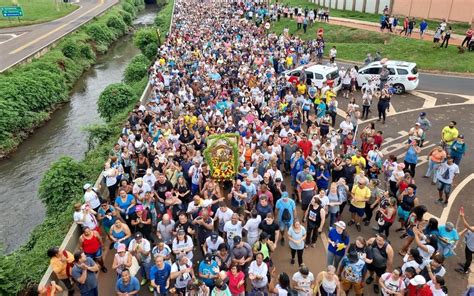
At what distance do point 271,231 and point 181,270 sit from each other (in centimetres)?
212

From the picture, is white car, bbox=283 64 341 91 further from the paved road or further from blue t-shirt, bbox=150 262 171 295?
the paved road

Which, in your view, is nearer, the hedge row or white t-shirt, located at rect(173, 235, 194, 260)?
white t-shirt, located at rect(173, 235, 194, 260)

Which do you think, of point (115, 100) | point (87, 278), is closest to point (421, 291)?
point (87, 278)

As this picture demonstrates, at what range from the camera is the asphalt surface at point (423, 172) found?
8930mm

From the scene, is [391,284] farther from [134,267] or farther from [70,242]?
[70,242]

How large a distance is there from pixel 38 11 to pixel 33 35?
57.2 feet

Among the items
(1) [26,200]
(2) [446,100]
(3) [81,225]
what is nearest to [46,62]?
(1) [26,200]

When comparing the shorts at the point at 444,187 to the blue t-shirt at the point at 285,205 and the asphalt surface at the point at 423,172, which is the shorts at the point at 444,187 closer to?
the asphalt surface at the point at 423,172

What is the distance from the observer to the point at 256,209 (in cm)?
916

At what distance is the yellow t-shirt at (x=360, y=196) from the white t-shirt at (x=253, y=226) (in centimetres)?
270

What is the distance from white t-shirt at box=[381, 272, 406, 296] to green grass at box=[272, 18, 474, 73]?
66.9 ft

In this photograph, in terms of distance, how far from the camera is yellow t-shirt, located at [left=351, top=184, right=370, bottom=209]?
9.56m

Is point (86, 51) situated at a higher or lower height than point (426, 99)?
lower

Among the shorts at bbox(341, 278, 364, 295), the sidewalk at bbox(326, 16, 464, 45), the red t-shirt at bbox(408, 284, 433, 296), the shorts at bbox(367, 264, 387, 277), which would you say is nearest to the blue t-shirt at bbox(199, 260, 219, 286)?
the shorts at bbox(341, 278, 364, 295)
